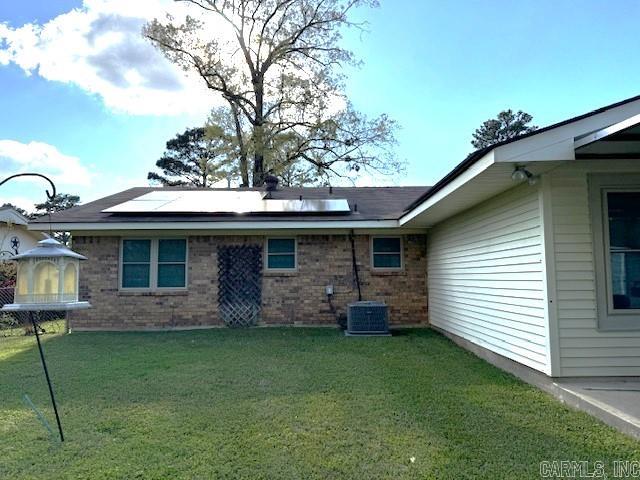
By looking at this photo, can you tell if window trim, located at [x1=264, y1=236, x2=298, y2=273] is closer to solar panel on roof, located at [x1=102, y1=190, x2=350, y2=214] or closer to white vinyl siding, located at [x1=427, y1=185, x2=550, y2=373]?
solar panel on roof, located at [x1=102, y1=190, x2=350, y2=214]

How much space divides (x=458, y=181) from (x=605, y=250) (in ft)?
5.35

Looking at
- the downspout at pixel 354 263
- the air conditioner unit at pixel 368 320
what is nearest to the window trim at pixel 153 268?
the downspout at pixel 354 263

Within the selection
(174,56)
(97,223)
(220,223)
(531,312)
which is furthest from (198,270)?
(174,56)

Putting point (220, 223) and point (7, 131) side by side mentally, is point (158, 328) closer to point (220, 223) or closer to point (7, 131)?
point (220, 223)

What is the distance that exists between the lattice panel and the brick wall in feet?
0.46

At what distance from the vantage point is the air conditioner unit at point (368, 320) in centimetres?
785

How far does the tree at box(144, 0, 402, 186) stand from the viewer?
60.7 ft

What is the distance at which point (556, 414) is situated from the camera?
3627 mm

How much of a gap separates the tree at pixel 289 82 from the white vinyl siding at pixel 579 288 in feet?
48.7

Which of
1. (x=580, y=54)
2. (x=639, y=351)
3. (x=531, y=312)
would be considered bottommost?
(x=639, y=351)

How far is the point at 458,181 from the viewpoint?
481 centimetres

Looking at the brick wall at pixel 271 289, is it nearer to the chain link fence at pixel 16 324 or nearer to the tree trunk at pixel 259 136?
the chain link fence at pixel 16 324

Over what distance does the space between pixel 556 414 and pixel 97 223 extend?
27.5 ft

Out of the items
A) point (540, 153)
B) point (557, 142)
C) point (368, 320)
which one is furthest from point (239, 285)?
point (557, 142)
